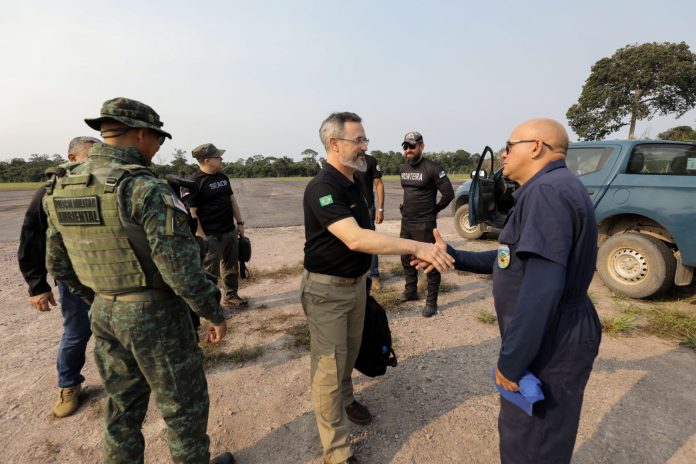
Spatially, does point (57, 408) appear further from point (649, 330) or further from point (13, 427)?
point (649, 330)

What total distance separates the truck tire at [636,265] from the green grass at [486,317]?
5.88 feet

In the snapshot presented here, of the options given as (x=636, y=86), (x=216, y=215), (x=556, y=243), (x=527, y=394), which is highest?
(x=636, y=86)

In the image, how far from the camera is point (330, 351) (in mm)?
2035

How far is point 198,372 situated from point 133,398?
0.37 m

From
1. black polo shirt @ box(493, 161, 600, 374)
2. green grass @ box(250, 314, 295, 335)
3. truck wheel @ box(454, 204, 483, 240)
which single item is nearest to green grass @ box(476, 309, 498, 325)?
green grass @ box(250, 314, 295, 335)

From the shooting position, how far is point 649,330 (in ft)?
11.7

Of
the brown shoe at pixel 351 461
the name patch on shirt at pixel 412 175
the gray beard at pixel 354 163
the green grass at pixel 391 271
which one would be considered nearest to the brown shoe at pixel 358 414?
the brown shoe at pixel 351 461

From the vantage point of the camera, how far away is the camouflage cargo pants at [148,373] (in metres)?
1.64

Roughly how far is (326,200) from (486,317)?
2.95 meters

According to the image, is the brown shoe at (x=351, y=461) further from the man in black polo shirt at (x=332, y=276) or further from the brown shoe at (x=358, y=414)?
the brown shoe at (x=358, y=414)

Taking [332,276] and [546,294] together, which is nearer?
[546,294]

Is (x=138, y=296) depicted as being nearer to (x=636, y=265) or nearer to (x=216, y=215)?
(x=216, y=215)

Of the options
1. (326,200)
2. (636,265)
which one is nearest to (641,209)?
(636,265)

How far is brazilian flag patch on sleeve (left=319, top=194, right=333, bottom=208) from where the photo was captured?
6.27ft
